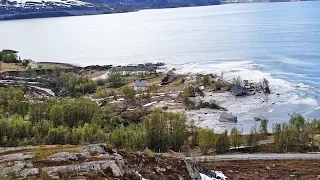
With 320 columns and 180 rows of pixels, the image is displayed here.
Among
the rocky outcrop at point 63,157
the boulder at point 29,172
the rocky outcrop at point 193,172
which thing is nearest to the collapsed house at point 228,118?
the rocky outcrop at point 193,172

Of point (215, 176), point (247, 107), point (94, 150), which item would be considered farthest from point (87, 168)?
point (247, 107)

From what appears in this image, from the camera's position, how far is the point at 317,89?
97.6 meters

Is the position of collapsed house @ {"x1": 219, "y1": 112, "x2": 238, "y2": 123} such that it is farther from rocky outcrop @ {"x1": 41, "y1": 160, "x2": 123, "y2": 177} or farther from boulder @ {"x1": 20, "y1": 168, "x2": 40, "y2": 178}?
boulder @ {"x1": 20, "y1": 168, "x2": 40, "y2": 178}

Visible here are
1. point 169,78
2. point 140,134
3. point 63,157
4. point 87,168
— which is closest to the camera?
point 87,168

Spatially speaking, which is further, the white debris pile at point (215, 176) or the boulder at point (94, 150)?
the white debris pile at point (215, 176)

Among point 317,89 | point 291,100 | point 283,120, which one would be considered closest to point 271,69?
point 317,89

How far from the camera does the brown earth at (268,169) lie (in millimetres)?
43031

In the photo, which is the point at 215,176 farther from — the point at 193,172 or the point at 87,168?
the point at 87,168

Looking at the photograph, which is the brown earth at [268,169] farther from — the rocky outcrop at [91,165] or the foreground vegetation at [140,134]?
the rocky outcrop at [91,165]

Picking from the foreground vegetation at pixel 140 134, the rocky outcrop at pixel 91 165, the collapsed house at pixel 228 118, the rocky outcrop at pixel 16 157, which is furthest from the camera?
the collapsed house at pixel 228 118

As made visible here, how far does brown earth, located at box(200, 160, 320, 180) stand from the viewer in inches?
1694

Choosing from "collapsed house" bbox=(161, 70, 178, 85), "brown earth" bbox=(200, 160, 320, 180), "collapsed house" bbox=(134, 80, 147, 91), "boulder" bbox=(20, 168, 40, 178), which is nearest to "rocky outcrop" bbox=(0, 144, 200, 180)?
"boulder" bbox=(20, 168, 40, 178)

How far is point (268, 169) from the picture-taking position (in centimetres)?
4512

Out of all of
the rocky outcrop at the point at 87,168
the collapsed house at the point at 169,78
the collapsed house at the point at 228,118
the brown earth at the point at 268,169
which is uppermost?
the rocky outcrop at the point at 87,168
